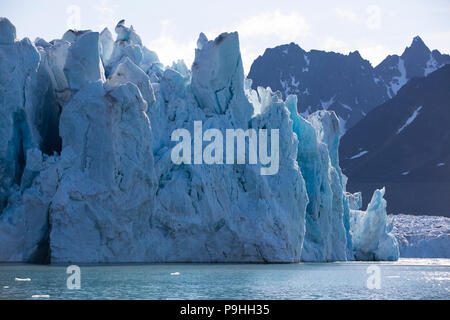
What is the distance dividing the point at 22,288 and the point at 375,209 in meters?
28.8

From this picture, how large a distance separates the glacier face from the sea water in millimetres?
2226

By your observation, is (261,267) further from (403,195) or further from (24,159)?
(403,195)

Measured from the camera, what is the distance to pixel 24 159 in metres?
29.2

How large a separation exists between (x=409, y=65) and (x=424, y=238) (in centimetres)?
9432

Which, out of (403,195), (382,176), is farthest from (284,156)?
(382,176)

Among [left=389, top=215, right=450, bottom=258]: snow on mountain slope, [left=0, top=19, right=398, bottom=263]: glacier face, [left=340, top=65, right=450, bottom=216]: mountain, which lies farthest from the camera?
[left=340, top=65, right=450, bottom=216]: mountain

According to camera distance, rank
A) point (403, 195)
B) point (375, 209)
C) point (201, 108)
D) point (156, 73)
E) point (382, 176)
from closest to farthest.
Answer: point (201, 108), point (156, 73), point (375, 209), point (403, 195), point (382, 176)

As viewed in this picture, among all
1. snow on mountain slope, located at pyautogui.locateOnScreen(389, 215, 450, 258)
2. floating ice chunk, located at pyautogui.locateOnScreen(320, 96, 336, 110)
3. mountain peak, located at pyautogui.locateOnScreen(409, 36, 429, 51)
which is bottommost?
snow on mountain slope, located at pyautogui.locateOnScreen(389, 215, 450, 258)

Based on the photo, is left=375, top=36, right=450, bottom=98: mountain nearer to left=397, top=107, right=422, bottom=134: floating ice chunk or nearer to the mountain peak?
the mountain peak

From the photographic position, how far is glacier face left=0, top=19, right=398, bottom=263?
27219 mm

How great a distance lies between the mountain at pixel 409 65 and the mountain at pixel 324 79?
890 mm

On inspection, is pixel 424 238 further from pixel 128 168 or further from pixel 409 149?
pixel 409 149

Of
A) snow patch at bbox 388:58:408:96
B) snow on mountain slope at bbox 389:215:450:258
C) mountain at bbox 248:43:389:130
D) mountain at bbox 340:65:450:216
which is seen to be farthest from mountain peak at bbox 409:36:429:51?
snow on mountain slope at bbox 389:215:450:258

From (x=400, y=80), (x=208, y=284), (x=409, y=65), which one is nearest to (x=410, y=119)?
(x=400, y=80)
